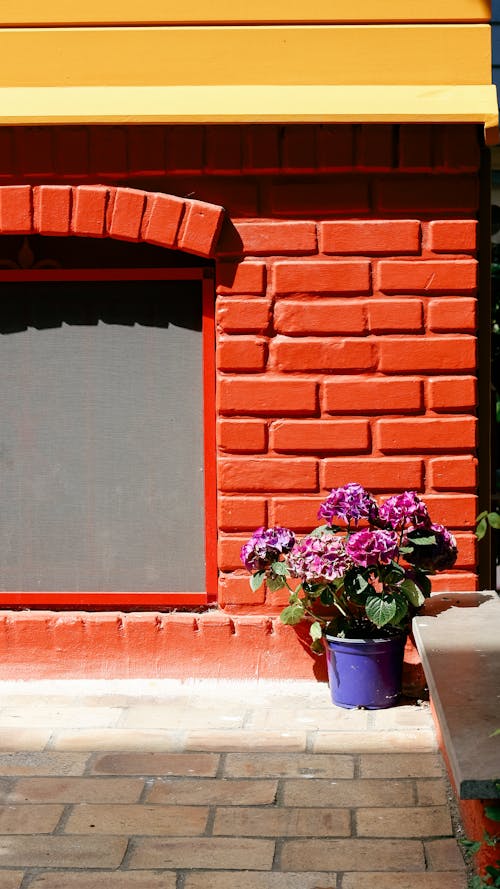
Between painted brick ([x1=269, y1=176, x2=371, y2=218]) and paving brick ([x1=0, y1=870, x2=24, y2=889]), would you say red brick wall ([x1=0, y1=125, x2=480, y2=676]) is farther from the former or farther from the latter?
paving brick ([x1=0, y1=870, x2=24, y2=889])

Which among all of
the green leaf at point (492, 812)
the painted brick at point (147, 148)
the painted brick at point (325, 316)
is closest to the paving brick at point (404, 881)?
the green leaf at point (492, 812)

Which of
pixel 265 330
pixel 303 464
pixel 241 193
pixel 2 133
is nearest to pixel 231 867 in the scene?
pixel 303 464

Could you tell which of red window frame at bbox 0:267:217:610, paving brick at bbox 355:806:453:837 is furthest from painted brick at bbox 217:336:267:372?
paving brick at bbox 355:806:453:837

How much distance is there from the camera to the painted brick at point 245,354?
528 cm

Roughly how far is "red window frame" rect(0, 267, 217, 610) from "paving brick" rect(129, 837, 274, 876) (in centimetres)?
185

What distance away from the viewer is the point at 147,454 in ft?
18.0

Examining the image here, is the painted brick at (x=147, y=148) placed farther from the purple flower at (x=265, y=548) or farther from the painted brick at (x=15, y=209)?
the purple flower at (x=265, y=548)

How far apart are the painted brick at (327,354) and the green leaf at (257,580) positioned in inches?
36.1

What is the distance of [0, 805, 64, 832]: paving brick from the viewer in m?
3.78

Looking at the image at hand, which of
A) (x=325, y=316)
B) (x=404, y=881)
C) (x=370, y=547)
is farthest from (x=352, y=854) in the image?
(x=325, y=316)

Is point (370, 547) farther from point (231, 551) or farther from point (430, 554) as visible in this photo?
point (231, 551)

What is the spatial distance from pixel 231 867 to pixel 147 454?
92.6 inches

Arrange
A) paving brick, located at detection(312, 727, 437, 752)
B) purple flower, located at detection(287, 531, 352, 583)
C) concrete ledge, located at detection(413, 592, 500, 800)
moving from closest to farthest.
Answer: concrete ledge, located at detection(413, 592, 500, 800)
paving brick, located at detection(312, 727, 437, 752)
purple flower, located at detection(287, 531, 352, 583)
